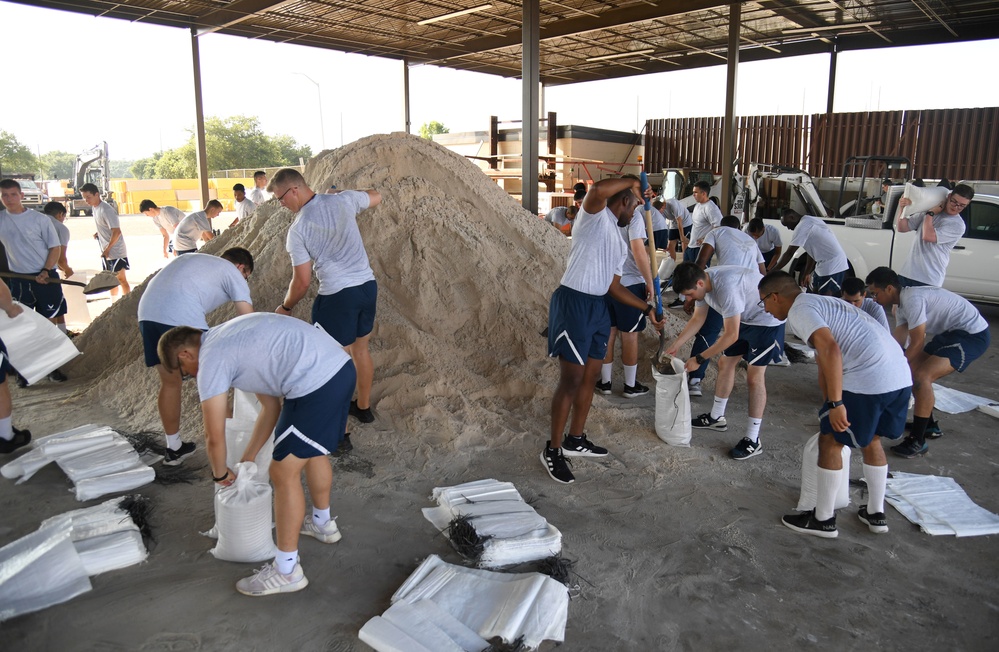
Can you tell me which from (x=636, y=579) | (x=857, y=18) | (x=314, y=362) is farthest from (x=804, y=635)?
(x=857, y=18)

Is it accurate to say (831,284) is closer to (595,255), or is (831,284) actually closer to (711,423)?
(711,423)

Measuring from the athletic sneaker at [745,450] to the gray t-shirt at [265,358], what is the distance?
113 inches

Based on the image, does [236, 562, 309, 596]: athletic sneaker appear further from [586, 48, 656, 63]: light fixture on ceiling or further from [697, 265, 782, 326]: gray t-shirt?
[586, 48, 656, 63]: light fixture on ceiling

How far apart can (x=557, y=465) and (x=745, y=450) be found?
1.35 metres

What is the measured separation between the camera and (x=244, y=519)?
2932 millimetres

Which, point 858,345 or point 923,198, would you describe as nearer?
point 858,345

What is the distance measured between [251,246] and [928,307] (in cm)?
563

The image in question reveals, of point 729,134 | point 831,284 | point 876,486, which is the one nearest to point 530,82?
point 729,134

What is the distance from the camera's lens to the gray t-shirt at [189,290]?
385 cm

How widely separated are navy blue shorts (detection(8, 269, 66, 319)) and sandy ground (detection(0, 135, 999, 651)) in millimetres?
872

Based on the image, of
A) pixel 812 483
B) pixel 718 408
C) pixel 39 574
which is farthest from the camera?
pixel 718 408

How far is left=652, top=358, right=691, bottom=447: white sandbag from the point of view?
4.42 metres

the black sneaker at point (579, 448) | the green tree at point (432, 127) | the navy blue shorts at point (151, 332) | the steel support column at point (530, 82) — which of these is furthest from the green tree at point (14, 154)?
the black sneaker at point (579, 448)

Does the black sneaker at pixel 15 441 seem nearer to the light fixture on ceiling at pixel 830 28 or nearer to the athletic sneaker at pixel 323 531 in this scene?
the athletic sneaker at pixel 323 531
